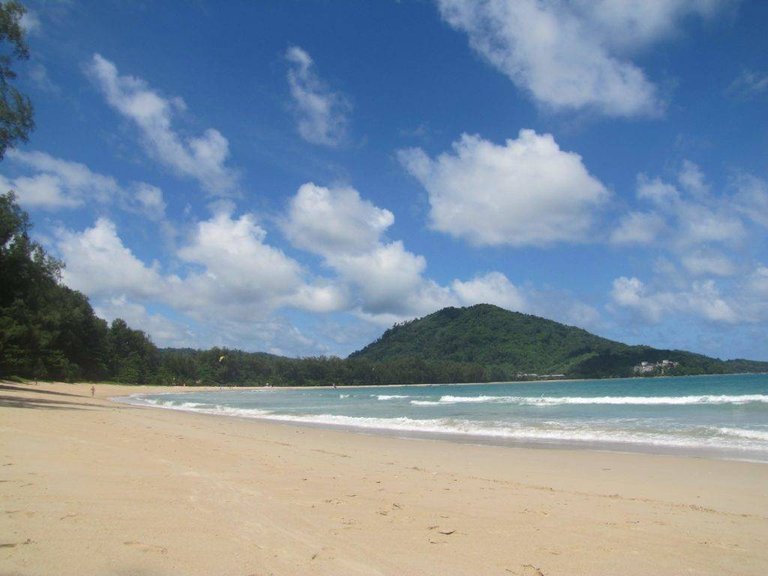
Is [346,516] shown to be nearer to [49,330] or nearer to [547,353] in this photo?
[49,330]

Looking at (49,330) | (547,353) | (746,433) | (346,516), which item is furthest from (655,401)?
(547,353)

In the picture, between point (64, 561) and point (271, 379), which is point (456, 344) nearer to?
point (271, 379)

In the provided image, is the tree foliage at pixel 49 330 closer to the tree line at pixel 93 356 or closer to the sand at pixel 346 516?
the tree line at pixel 93 356

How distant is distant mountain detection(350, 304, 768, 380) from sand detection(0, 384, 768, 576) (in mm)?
144687

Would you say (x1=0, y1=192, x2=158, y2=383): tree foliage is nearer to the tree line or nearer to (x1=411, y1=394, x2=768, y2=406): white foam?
the tree line

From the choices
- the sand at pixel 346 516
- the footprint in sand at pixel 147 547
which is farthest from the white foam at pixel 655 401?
the footprint in sand at pixel 147 547

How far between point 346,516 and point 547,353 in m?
169

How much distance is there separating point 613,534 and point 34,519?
5.61m

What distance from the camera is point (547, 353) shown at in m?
165

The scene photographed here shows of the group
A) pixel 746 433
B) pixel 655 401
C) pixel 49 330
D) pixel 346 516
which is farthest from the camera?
pixel 49 330

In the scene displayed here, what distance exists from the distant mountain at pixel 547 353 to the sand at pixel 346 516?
144687mm

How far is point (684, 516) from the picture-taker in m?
6.66

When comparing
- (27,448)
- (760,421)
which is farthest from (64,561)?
(760,421)

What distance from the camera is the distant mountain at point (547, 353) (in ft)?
481
